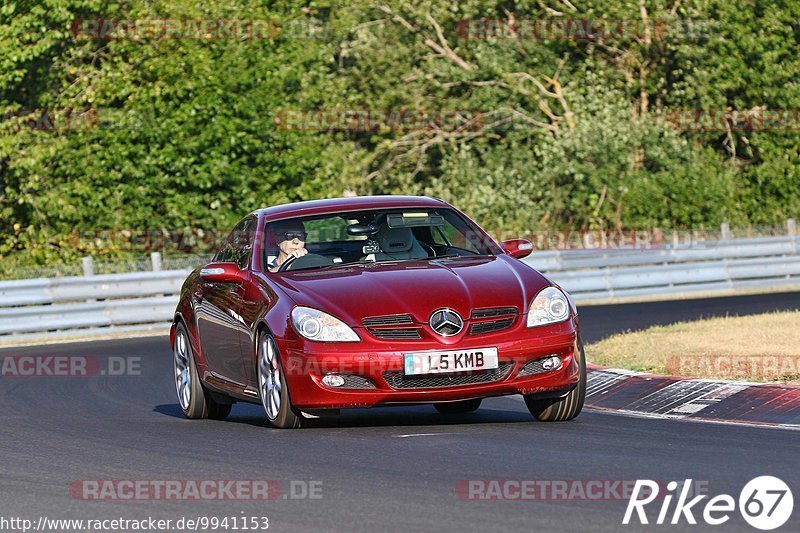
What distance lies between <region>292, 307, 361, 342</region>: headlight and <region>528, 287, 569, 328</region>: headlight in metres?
1.13

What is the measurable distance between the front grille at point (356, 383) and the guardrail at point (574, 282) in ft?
49.3

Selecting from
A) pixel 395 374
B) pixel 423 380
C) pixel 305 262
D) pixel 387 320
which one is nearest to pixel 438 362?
pixel 423 380

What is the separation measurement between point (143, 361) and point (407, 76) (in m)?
24.0

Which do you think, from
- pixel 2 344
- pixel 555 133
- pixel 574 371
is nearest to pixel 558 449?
pixel 574 371

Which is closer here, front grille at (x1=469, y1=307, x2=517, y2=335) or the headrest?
front grille at (x1=469, y1=307, x2=517, y2=335)

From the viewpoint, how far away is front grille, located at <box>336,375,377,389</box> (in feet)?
31.0

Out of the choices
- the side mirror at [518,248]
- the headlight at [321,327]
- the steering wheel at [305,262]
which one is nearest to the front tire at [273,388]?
the headlight at [321,327]

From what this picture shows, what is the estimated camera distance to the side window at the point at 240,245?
36.7ft

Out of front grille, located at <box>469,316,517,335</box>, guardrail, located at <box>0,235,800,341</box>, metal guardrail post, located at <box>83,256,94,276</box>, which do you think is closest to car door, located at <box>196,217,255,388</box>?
front grille, located at <box>469,316,517,335</box>

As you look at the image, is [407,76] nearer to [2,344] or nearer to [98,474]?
[2,344]

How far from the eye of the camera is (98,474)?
8445mm

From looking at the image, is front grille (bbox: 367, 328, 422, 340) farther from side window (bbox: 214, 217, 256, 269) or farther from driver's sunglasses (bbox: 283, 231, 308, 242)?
side window (bbox: 214, 217, 256, 269)

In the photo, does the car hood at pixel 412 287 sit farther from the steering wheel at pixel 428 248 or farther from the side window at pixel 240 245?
the side window at pixel 240 245

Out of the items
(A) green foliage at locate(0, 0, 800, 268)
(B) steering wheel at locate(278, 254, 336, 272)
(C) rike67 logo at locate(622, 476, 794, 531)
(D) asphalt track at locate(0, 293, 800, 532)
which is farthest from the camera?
(A) green foliage at locate(0, 0, 800, 268)
